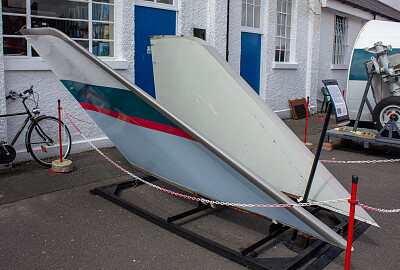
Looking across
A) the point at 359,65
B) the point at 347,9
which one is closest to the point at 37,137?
the point at 359,65

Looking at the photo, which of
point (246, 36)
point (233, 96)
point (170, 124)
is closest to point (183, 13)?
point (246, 36)

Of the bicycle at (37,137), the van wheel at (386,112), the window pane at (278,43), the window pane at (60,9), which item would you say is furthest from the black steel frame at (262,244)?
the window pane at (278,43)

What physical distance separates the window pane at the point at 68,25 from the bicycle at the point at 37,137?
115cm

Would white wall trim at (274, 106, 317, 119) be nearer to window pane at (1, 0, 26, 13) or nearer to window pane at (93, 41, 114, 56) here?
window pane at (93, 41, 114, 56)

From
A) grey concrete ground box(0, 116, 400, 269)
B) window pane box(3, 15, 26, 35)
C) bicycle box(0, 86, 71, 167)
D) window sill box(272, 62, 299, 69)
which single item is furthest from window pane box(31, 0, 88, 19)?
window sill box(272, 62, 299, 69)

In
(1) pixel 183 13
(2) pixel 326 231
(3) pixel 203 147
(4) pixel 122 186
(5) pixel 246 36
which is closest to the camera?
(2) pixel 326 231

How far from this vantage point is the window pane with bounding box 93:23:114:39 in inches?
293

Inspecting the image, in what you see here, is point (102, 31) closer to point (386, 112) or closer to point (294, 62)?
point (386, 112)

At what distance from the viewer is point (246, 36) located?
425 inches

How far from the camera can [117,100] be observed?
404cm

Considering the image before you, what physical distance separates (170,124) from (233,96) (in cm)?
94

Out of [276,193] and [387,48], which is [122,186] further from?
[387,48]

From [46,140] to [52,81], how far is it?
1052 mm

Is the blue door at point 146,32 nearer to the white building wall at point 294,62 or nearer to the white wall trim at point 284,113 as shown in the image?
the white building wall at point 294,62
